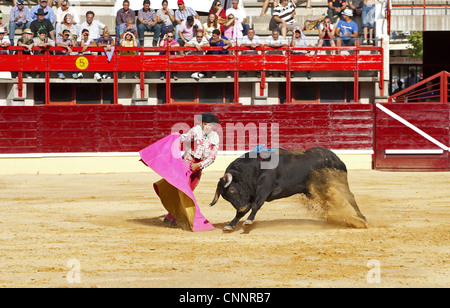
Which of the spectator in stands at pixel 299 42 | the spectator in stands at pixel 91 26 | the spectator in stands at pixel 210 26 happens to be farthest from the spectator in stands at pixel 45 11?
the spectator in stands at pixel 299 42

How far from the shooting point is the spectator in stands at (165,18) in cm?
1625

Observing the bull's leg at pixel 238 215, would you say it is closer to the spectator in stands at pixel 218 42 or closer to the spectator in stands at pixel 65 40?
the spectator in stands at pixel 218 42

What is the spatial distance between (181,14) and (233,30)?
3.75ft

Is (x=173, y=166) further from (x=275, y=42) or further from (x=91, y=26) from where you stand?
(x=91, y=26)

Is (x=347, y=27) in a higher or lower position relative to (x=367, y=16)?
lower

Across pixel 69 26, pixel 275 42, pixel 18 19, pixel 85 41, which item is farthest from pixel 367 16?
pixel 18 19

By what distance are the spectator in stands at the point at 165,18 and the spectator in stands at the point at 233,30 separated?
1.15 meters

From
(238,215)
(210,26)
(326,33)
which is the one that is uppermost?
(210,26)

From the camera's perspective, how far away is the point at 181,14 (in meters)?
16.4

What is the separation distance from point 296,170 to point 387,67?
34.8ft

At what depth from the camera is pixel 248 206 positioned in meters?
6.95

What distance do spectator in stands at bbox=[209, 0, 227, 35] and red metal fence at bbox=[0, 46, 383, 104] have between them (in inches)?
25.2

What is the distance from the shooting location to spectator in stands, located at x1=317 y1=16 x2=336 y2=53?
53.5 ft

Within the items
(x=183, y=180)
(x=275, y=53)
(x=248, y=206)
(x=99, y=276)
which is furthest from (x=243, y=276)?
(x=275, y=53)
